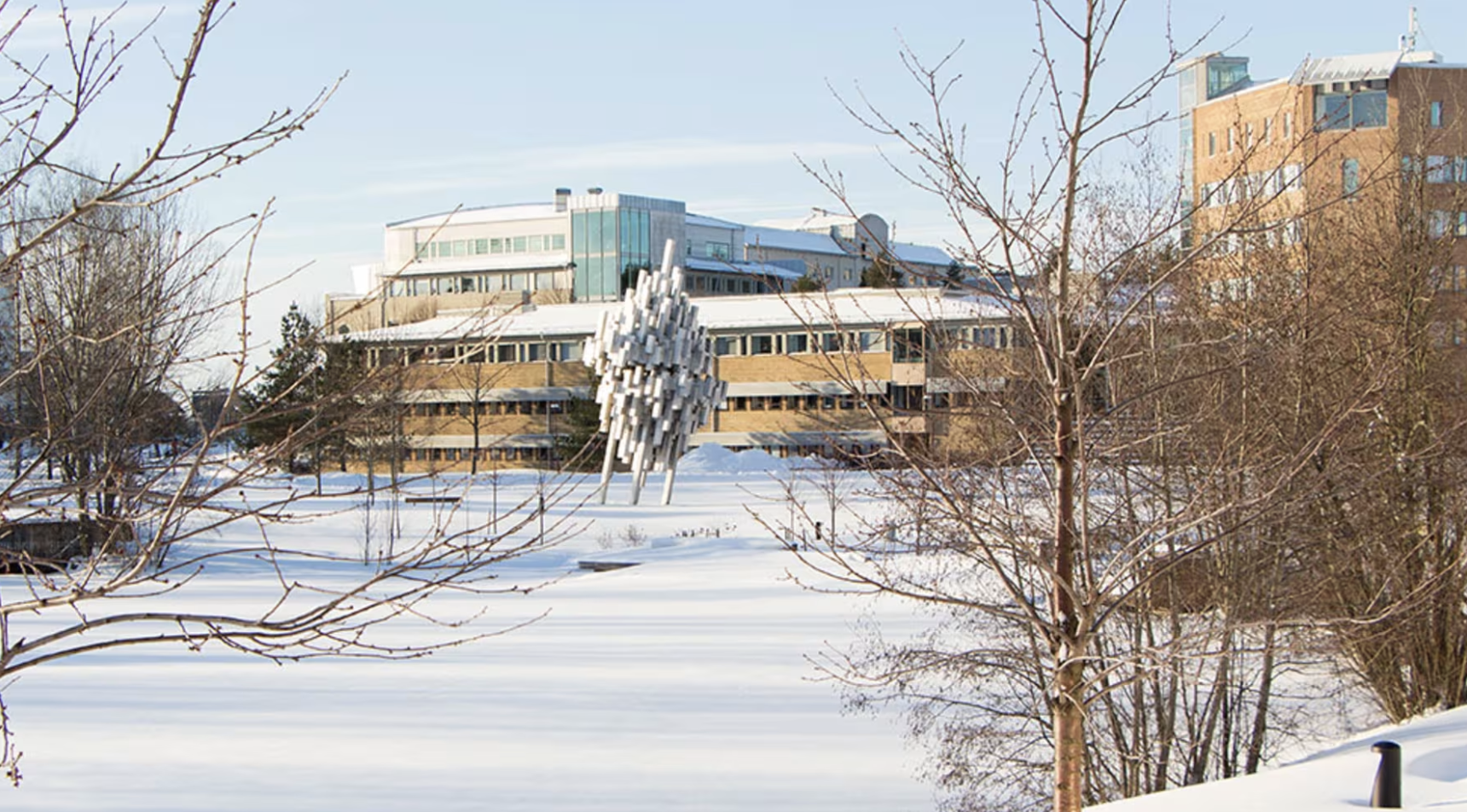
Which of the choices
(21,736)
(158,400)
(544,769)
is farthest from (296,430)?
(21,736)

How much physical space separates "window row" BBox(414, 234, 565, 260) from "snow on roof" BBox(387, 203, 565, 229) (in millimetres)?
1021

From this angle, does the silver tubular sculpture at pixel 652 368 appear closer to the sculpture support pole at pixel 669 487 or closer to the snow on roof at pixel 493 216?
the sculpture support pole at pixel 669 487

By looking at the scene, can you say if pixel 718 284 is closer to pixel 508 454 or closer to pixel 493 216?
pixel 493 216

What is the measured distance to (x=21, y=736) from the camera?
13875 mm

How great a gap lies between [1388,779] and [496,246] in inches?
3100

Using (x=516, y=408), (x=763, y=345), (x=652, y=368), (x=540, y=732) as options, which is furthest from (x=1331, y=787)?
(x=516, y=408)

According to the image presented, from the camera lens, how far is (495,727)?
14.9 metres

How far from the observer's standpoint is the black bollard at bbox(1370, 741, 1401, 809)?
848cm

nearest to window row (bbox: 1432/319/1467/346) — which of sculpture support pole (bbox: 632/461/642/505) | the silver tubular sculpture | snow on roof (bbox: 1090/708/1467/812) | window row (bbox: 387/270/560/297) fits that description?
snow on roof (bbox: 1090/708/1467/812)

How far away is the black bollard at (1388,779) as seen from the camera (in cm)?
848

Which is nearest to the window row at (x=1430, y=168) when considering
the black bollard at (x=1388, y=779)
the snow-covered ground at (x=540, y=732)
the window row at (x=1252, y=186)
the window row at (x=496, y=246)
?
the window row at (x=1252, y=186)

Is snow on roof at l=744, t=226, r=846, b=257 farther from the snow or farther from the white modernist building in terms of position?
the snow

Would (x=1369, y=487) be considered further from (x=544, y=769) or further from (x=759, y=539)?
(x=759, y=539)

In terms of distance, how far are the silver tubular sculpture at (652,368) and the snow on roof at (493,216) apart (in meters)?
43.4
